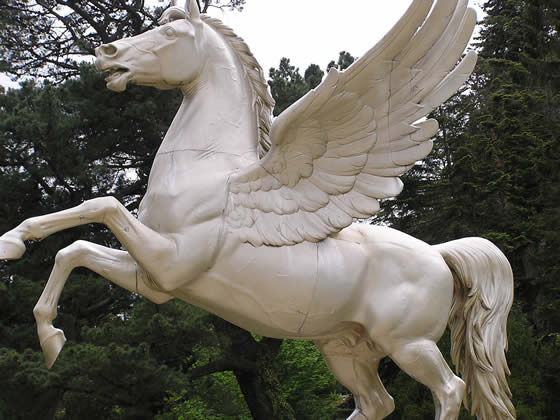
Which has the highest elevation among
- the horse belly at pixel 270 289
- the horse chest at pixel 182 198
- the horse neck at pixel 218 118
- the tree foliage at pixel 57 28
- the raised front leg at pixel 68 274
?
the tree foliage at pixel 57 28

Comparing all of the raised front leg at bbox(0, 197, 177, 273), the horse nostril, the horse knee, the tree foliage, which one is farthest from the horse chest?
the tree foliage

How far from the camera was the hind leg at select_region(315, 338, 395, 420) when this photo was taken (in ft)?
14.2

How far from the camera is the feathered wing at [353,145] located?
3619 mm

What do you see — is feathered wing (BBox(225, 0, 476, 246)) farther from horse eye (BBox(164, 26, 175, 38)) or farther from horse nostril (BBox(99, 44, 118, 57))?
horse nostril (BBox(99, 44, 118, 57))

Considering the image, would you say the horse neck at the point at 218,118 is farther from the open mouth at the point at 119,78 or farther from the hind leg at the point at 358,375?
the hind leg at the point at 358,375

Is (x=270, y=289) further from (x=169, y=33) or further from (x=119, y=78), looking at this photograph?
(x=169, y=33)

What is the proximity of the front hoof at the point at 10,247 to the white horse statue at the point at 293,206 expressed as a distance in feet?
0.31

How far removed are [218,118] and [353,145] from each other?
781 millimetres

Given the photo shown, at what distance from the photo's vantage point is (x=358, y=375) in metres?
4.37

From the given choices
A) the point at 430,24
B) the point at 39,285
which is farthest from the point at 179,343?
the point at 430,24

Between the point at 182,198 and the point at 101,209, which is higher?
the point at 101,209

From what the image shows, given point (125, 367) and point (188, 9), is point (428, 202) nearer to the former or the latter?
point (125, 367)

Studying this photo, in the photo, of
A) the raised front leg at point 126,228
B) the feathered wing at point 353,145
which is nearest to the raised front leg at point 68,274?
the raised front leg at point 126,228

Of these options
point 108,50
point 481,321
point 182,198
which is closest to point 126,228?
point 182,198
